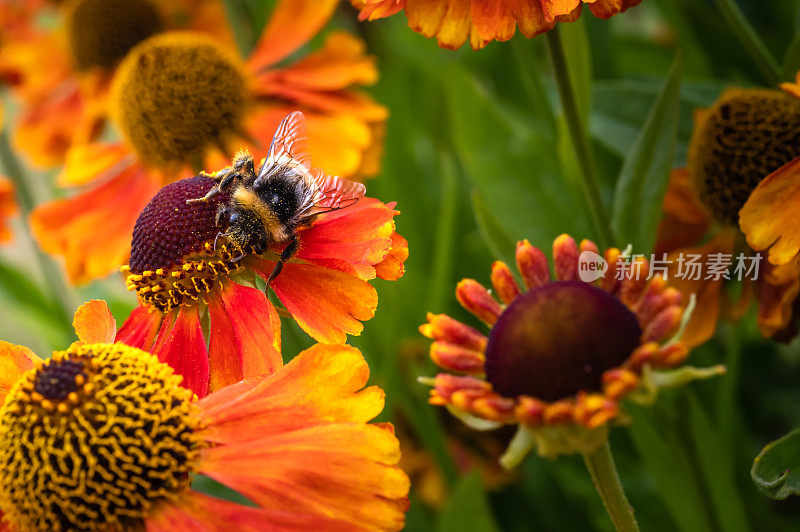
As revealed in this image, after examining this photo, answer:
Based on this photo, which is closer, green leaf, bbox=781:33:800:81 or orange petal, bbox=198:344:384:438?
orange petal, bbox=198:344:384:438

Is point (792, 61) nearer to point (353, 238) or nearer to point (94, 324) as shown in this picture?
point (353, 238)

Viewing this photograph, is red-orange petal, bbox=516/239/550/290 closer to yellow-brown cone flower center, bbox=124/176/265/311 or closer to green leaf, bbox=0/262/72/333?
yellow-brown cone flower center, bbox=124/176/265/311

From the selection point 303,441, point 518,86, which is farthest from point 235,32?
point 303,441

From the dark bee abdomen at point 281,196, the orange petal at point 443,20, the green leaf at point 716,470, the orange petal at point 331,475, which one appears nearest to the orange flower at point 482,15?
the orange petal at point 443,20

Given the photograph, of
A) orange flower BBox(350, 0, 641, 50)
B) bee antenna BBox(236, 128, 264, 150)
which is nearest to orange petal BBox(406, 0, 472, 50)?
orange flower BBox(350, 0, 641, 50)

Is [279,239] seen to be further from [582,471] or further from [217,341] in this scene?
[582,471]

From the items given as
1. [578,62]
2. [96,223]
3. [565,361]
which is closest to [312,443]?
[565,361]

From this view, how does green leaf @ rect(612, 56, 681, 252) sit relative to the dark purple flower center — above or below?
below
